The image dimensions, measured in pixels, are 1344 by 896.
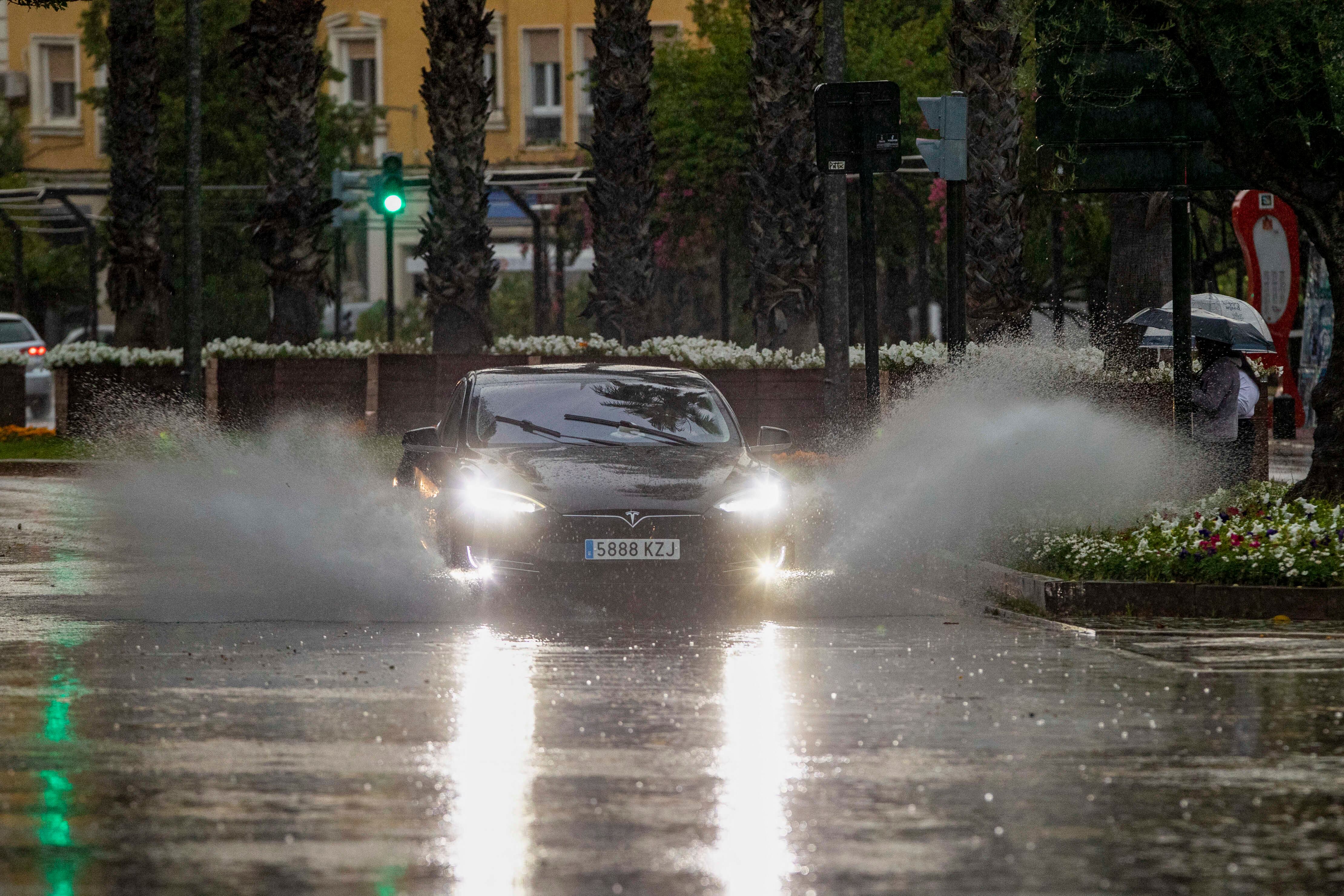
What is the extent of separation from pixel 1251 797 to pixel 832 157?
13742 mm

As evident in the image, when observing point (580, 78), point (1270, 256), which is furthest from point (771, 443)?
point (580, 78)

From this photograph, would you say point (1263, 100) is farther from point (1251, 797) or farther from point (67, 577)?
point (1251, 797)

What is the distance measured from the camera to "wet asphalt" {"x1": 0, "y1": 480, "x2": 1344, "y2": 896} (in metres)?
6.67

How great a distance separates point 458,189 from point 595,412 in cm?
1772

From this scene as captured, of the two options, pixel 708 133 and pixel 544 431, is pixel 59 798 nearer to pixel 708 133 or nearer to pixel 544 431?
pixel 544 431

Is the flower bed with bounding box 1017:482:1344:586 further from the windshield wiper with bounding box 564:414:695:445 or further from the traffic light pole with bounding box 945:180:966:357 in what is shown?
the traffic light pole with bounding box 945:180:966:357

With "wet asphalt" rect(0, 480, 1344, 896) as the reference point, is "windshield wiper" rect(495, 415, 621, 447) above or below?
above

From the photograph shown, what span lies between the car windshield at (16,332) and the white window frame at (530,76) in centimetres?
2482

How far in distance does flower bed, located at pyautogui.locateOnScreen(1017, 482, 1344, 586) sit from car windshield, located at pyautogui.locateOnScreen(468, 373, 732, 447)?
2166mm

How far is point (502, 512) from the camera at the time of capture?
45.0 feet

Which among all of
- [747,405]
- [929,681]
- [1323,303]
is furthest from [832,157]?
[1323,303]

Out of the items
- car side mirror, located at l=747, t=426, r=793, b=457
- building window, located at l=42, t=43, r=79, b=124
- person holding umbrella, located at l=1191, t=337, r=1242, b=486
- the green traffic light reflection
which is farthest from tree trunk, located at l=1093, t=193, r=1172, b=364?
building window, located at l=42, t=43, r=79, b=124

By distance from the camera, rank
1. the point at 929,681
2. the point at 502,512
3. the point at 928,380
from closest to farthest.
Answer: the point at 929,681 → the point at 502,512 → the point at 928,380

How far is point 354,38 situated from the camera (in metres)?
64.9
